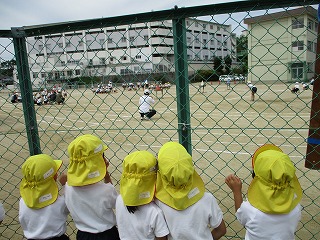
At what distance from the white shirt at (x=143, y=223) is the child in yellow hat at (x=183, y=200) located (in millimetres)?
47

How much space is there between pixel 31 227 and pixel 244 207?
1559 millimetres

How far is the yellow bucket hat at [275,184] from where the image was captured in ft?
5.68

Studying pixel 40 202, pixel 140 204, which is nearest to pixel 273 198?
pixel 140 204

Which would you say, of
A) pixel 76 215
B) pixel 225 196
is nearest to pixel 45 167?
pixel 76 215

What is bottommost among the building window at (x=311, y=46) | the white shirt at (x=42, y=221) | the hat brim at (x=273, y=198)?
the white shirt at (x=42, y=221)

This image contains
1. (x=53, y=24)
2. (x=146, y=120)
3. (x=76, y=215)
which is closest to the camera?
(x=76, y=215)

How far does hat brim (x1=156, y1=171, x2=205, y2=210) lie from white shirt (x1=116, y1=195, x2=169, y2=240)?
106 mm

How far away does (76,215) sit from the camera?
6.94 feet

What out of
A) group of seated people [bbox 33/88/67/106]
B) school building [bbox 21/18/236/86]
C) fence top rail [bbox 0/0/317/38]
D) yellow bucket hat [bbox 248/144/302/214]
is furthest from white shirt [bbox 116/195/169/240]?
group of seated people [bbox 33/88/67/106]

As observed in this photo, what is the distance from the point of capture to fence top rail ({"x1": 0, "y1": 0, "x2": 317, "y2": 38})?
189 centimetres

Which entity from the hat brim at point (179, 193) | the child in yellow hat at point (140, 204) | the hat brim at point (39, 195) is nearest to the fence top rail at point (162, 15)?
the child in yellow hat at point (140, 204)

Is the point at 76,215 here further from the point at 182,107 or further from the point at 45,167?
the point at 182,107

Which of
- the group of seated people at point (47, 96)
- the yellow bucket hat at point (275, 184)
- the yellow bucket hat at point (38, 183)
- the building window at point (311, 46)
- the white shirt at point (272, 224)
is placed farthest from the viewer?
the group of seated people at point (47, 96)

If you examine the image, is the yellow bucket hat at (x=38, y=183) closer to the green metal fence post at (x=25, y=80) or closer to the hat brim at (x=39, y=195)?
the hat brim at (x=39, y=195)
